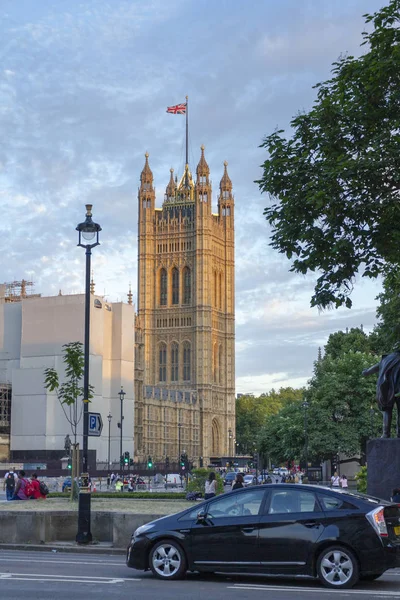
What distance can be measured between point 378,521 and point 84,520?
7.34 meters

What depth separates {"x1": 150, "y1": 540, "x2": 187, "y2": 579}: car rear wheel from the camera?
41.3 feet

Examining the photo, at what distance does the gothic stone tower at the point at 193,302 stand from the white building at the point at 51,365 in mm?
35642

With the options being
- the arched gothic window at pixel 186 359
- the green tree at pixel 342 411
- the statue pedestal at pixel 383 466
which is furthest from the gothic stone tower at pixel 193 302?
the statue pedestal at pixel 383 466

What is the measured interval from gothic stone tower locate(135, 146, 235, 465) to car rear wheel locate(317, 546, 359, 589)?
399ft

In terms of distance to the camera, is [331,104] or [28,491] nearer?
[331,104]

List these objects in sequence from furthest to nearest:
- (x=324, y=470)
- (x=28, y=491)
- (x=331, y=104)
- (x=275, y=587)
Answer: (x=324, y=470) → (x=28, y=491) → (x=331, y=104) → (x=275, y=587)

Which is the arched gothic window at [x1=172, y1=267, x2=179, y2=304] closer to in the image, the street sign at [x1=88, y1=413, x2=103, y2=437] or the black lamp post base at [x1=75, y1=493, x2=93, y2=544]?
the street sign at [x1=88, y1=413, x2=103, y2=437]

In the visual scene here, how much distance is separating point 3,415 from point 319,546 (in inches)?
3205

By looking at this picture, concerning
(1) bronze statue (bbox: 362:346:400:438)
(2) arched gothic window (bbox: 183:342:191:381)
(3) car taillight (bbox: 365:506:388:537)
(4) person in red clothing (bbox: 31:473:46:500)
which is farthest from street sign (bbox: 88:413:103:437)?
(2) arched gothic window (bbox: 183:342:191:381)

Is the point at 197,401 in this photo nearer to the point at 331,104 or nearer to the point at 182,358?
the point at 182,358

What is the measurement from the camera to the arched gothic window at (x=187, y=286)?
470 ft

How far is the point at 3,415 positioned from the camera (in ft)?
297

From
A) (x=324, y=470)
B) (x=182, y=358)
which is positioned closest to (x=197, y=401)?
(x=182, y=358)

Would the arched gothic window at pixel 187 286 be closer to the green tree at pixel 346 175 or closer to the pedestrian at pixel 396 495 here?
the green tree at pixel 346 175
